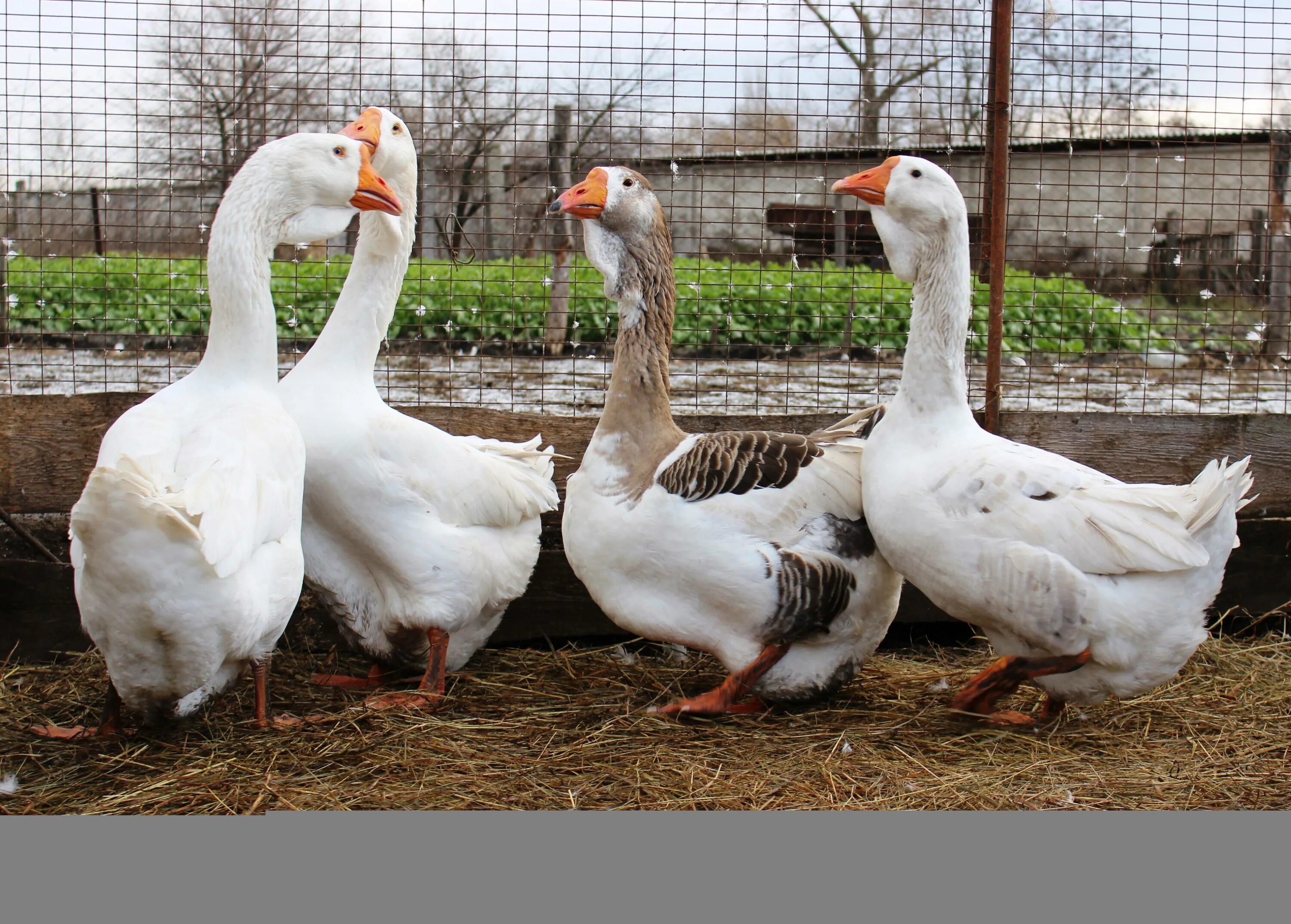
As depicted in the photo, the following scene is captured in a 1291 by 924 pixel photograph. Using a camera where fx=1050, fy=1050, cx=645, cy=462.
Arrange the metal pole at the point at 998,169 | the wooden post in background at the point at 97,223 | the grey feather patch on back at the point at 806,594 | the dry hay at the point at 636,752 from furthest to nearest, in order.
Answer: the wooden post in background at the point at 97,223 → the metal pole at the point at 998,169 → the grey feather patch on back at the point at 806,594 → the dry hay at the point at 636,752

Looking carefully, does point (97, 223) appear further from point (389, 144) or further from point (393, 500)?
point (393, 500)

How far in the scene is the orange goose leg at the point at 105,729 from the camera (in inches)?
144

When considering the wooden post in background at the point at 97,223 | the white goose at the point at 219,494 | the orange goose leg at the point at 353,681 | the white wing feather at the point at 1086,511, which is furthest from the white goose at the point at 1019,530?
the wooden post in background at the point at 97,223

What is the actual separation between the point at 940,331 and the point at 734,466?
3.06 ft

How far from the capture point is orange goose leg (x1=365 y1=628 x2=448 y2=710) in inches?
161

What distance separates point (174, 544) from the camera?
2.89 metres

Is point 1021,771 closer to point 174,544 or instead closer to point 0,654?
point 174,544

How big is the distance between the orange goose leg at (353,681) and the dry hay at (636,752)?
0.06m

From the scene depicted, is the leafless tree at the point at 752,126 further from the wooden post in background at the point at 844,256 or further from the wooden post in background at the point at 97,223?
the wooden post in background at the point at 97,223

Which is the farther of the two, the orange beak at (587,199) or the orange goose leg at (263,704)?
the orange beak at (587,199)

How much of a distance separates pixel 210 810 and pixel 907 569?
244 cm

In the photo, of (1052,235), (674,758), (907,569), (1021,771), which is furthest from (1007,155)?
(1052,235)

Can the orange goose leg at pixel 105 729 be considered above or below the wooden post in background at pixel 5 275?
below

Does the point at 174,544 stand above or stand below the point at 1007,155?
below
